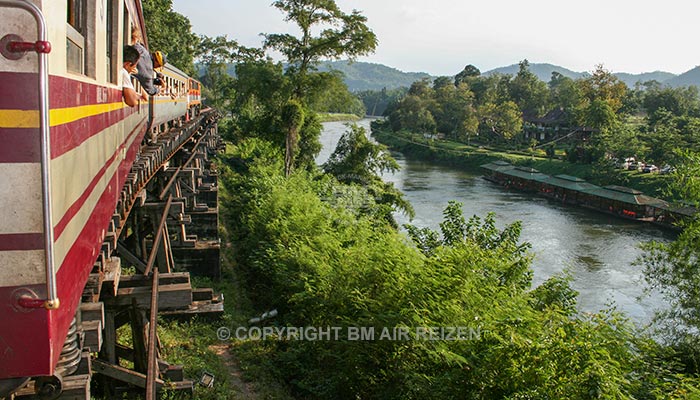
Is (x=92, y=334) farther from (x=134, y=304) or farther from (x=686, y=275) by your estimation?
(x=686, y=275)

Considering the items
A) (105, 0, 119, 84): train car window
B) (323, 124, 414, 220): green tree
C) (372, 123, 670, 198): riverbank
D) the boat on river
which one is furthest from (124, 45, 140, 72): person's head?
(372, 123, 670, 198): riverbank

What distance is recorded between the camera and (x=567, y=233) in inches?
1160

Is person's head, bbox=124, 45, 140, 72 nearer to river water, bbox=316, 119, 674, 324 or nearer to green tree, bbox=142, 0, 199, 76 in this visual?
river water, bbox=316, 119, 674, 324

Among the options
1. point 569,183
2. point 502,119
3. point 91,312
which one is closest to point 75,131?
point 91,312

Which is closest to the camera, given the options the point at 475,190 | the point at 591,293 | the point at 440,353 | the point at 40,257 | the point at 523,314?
the point at 40,257

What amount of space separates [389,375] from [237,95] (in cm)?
2420

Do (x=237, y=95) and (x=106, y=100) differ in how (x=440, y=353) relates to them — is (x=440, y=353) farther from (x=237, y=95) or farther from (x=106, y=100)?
(x=237, y=95)

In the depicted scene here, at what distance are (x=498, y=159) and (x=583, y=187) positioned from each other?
16.6 meters

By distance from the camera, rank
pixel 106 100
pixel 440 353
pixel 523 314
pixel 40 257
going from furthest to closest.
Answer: pixel 523 314, pixel 440 353, pixel 106 100, pixel 40 257

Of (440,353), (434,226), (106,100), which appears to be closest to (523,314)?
(440,353)

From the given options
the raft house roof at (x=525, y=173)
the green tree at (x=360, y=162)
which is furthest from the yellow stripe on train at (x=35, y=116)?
the raft house roof at (x=525, y=173)

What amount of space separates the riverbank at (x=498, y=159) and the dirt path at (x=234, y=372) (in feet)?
90.3

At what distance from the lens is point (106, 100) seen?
11.5ft

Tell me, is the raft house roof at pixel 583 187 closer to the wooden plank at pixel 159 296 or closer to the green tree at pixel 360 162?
the green tree at pixel 360 162
